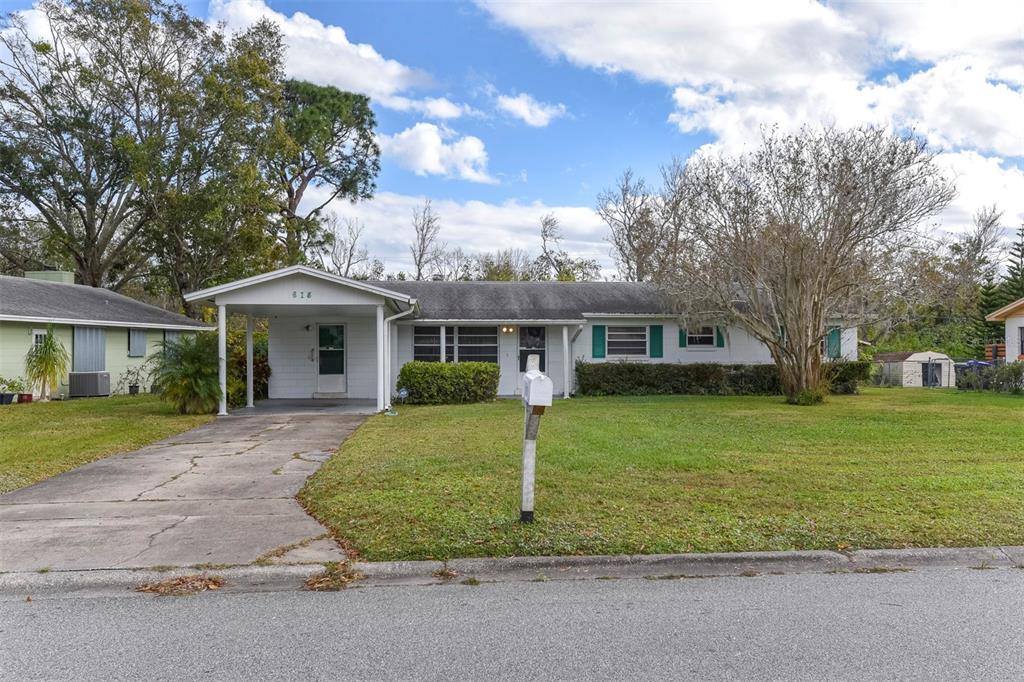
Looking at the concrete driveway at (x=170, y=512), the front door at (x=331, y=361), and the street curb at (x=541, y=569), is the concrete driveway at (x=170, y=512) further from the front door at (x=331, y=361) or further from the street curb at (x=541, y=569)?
the front door at (x=331, y=361)

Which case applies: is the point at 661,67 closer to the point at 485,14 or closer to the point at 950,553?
the point at 485,14

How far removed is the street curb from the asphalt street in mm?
131

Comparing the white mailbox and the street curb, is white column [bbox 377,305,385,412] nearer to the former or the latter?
the white mailbox

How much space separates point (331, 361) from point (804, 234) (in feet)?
41.7

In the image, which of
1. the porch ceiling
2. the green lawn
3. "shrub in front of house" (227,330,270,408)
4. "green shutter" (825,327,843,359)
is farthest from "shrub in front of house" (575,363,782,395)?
the green lawn

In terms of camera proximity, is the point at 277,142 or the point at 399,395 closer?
the point at 399,395

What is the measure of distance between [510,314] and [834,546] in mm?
14449

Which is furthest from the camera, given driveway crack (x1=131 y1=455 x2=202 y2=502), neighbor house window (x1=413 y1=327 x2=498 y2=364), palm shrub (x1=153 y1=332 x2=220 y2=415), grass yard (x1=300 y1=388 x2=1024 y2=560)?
neighbor house window (x1=413 y1=327 x2=498 y2=364)

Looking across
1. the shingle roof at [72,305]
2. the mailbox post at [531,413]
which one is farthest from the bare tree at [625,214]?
the mailbox post at [531,413]

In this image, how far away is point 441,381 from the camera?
16562 mm

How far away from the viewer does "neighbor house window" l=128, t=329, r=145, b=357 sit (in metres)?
22.9

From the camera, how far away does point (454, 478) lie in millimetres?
7270

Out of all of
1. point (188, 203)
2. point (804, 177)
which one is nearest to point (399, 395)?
point (804, 177)

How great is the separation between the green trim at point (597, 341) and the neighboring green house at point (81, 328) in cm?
1353
